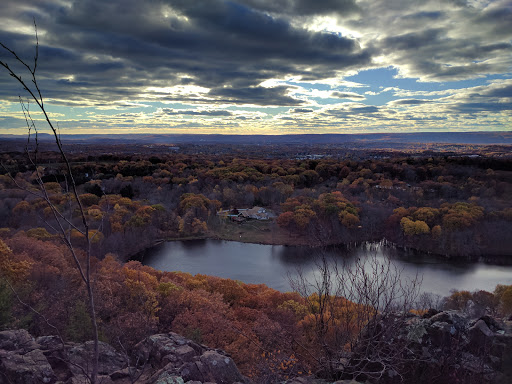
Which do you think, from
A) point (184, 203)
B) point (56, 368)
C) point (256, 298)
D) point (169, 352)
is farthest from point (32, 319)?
point (184, 203)

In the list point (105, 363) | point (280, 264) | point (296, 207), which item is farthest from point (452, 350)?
point (296, 207)

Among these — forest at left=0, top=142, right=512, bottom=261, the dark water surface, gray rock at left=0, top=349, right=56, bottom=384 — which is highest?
gray rock at left=0, top=349, right=56, bottom=384

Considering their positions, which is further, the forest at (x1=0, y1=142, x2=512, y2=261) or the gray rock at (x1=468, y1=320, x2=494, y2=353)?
the forest at (x1=0, y1=142, x2=512, y2=261)

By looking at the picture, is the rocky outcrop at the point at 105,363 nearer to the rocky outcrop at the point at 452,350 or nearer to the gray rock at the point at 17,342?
the gray rock at the point at 17,342

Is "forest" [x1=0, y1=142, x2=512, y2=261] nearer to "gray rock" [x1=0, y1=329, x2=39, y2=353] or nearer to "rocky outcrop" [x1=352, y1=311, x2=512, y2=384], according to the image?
"gray rock" [x1=0, y1=329, x2=39, y2=353]

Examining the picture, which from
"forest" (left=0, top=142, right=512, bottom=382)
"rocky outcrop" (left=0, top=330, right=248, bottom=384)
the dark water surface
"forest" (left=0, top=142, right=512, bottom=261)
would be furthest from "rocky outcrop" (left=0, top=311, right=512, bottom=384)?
the dark water surface

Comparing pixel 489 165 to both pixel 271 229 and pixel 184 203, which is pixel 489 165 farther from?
pixel 184 203

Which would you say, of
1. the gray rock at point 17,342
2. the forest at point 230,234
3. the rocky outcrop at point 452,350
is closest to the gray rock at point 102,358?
the forest at point 230,234
